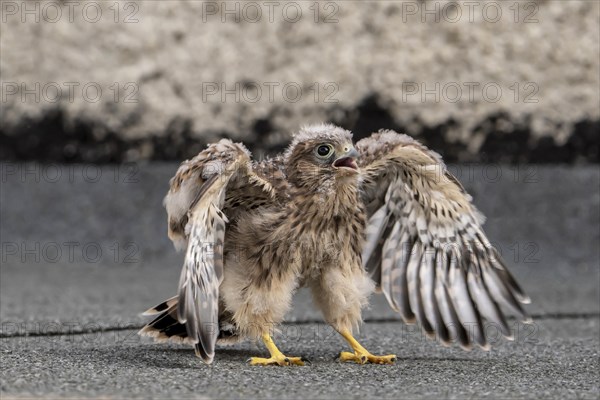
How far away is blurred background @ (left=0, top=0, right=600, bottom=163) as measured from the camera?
25.3ft

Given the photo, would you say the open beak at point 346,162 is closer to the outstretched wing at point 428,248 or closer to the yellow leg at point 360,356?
the outstretched wing at point 428,248

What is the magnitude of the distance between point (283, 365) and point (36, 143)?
4354 millimetres

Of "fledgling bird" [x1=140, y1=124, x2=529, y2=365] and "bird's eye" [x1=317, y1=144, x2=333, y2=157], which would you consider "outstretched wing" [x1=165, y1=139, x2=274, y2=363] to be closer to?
"fledgling bird" [x1=140, y1=124, x2=529, y2=365]

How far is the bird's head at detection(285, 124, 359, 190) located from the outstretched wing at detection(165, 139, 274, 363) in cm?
17

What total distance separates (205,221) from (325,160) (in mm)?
632

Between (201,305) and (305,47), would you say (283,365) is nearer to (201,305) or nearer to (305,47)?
(201,305)

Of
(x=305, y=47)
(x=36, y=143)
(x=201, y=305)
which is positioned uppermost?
(x=305, y=47)

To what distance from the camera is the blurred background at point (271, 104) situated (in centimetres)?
770

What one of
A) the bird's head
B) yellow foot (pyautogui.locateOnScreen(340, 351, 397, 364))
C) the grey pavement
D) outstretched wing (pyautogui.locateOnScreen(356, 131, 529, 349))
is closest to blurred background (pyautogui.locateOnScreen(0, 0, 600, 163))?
the grey pavement

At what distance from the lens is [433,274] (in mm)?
4746

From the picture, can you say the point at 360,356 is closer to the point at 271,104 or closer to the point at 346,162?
the point at 346,162

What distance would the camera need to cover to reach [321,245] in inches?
174

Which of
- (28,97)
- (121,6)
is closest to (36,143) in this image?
(28,97)

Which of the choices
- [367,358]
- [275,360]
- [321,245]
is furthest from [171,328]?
[367,358]
